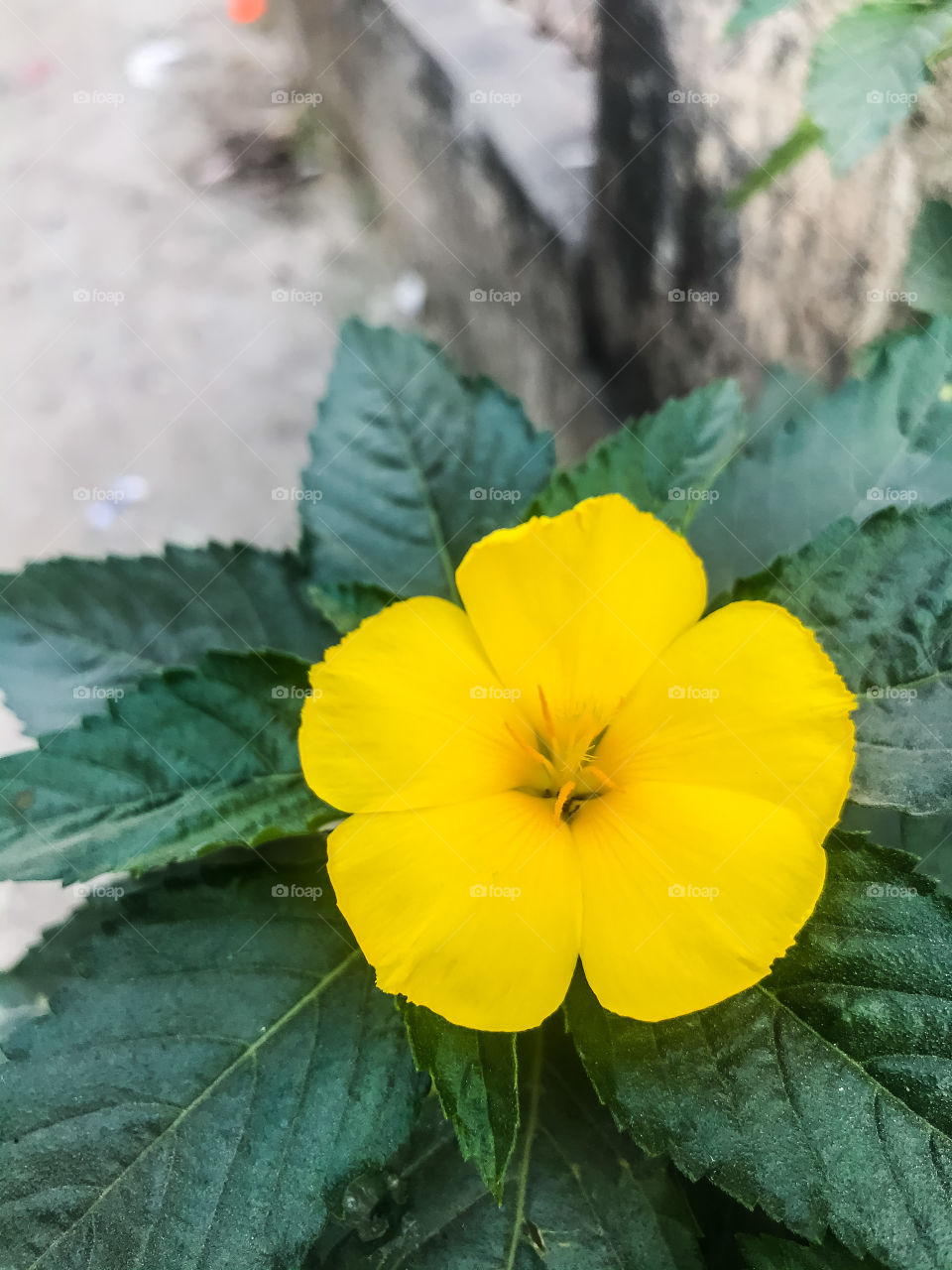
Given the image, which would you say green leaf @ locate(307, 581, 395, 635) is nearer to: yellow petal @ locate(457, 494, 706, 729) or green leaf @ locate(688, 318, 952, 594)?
yellow petal @ locate(457, 494, 706, 729)

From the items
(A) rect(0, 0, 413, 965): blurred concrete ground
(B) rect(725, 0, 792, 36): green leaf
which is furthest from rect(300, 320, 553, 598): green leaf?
(A) rect(0, 0, 413, 965): blurred concrete ground

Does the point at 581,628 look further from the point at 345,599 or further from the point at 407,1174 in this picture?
the point at 407,1174

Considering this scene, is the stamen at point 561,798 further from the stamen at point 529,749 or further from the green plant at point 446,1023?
the green plant at point 446,1023

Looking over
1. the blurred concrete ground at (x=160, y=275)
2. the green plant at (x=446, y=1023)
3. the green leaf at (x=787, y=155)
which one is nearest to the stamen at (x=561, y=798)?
the green plant at (x=446, y=1023)

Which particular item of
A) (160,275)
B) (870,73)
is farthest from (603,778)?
(160,275)

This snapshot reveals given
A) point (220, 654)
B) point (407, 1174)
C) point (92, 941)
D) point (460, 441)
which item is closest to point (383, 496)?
point (460, 441)
